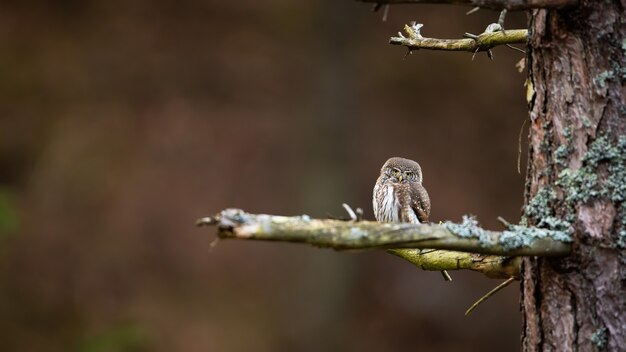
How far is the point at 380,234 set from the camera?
235cm

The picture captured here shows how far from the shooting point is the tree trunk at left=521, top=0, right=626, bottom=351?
2629 millimetres

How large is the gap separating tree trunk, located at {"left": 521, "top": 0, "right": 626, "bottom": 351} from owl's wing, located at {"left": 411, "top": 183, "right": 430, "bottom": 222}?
213cm

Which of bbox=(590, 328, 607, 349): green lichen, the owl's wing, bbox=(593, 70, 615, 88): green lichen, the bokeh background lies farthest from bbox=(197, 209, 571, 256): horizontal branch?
the bokeh background

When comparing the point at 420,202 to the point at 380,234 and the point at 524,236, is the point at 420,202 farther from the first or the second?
the point at 380,234

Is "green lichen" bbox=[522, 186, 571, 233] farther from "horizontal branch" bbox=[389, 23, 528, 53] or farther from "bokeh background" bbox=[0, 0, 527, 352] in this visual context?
"bokeh background" bbox=[0, 0, 527, 352]

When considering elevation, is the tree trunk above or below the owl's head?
below

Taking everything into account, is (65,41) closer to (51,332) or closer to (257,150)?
(257,150)

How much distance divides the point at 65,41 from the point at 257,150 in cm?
268

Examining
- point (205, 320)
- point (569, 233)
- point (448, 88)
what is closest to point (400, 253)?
point (569, 233)

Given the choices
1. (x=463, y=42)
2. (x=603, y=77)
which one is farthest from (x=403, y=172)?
(x=603, y=77)

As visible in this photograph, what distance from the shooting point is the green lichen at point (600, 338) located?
2.65 m

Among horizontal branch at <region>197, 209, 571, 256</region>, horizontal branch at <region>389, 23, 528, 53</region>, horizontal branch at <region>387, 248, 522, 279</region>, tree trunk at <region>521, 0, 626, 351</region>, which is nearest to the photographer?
horizontal branch at <region>197, 209, 571, 256</region>

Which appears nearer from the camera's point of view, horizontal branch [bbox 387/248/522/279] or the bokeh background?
horizontal branch [bbox 387/248/522/279]

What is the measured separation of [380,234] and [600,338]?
0.80 m
